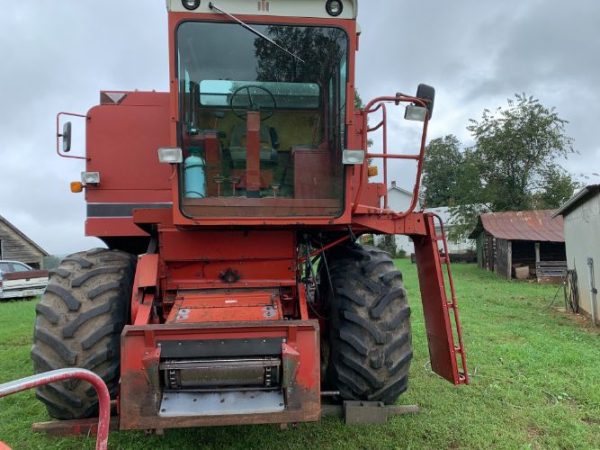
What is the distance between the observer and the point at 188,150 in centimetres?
399

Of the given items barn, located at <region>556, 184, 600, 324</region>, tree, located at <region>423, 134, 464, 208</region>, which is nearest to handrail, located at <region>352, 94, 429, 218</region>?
barn, located at <region>556, 184, 600, 324</region>

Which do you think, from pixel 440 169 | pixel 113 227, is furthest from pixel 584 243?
pixel 440 169

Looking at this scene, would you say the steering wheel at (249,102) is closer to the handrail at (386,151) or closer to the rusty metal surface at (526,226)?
the handrail at (386,151)

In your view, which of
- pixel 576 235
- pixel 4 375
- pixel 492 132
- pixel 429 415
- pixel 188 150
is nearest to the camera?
pixel 188 150

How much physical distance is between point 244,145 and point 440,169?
5740cm

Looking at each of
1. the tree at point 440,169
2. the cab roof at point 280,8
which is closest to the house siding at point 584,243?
Answer: the cab roof at point 280,8

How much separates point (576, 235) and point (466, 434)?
9909mm

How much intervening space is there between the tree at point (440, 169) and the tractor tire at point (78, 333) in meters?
55.8

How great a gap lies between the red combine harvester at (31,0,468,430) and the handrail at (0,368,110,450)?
47.0 inches

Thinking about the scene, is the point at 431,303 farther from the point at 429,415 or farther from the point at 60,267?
the point at 60,267

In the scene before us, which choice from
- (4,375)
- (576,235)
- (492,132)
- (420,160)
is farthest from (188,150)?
(492,132)

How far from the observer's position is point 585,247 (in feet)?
38.9

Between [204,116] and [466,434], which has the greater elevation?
[204,116]

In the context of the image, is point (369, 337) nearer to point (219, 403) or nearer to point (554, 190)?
point (219, 403)
